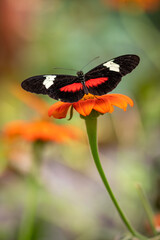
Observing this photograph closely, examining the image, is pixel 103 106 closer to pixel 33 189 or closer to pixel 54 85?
pixel 54 85

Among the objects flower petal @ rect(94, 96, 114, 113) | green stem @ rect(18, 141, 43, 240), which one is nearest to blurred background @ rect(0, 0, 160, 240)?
green stem @ rect(18, 141, 43, 240)

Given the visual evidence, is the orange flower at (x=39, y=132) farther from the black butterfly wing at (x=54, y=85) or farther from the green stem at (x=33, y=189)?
the black butterfly wing at (x=54, y=85)

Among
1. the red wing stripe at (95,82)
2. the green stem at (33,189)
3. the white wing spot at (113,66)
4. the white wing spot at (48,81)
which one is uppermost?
the white wing spot at (48,81)

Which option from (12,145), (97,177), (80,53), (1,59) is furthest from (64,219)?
(1,59)

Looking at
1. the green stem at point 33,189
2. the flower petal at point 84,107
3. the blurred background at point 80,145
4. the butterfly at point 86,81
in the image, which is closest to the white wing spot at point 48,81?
the butterfly at point 86,81

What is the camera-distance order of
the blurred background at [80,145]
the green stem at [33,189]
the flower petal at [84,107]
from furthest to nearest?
the blurred background at [80,145], the green stem at [33,189], the flower petal at [84,107]

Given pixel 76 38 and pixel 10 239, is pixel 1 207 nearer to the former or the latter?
pixel 10 239
